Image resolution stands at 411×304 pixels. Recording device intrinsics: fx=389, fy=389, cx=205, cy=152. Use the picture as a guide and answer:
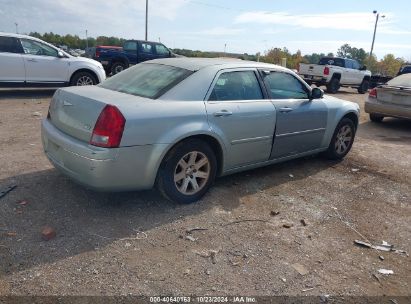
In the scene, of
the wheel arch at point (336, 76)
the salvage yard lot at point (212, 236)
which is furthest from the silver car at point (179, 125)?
the wheel arch at point (336, 76)

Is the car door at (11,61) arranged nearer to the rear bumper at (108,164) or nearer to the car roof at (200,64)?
the car roof at (200,64)

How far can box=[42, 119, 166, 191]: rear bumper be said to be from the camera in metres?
3.52

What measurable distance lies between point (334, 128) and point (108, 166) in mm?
3721

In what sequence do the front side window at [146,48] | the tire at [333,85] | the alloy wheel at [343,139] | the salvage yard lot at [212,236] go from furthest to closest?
1. the front side window at [146,48]
2. the tire at [333,85]
3. the alloy wheel at [343,139]
4. the salvage yard lot at [212,236]

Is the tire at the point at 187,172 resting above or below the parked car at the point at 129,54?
below

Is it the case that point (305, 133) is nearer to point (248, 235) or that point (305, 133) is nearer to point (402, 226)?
point (402, 226)

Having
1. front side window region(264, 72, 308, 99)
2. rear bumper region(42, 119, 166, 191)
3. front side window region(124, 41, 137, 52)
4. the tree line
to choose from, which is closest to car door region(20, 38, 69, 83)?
rear bumper region(42, 119, 166, 191)

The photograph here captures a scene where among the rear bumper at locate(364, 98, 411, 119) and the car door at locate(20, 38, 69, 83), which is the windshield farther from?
the car door at locate(20, 38, 69, 83)

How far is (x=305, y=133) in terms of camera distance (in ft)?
17.5

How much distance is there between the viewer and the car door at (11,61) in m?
10.1

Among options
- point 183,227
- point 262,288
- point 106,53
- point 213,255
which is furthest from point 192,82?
point 106,53

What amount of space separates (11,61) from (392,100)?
9758 mm

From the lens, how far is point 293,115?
16.6 feet

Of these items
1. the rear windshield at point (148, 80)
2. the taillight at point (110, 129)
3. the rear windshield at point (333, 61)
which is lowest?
the taillight at point (110, 129)
